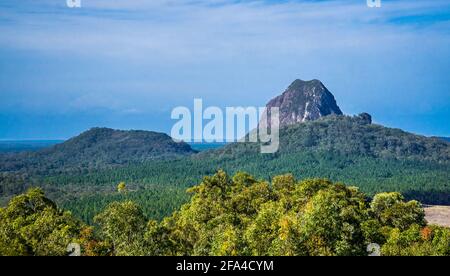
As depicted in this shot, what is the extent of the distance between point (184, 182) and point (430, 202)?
134ft

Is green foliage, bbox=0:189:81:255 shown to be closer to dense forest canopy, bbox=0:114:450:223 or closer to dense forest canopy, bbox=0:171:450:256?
dense forest canopy, bbox=0:171:450:256

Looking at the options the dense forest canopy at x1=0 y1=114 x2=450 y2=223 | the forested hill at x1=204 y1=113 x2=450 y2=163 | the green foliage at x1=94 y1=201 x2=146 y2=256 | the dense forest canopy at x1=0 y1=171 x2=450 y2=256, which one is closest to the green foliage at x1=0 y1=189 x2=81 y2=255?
the dense forest canopy at x1=0 y1=171 x2=450 y2=256

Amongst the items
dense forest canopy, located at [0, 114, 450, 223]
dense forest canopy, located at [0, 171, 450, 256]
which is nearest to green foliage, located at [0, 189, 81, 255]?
dense forest canopy, located at [0, 171, 450, 256]

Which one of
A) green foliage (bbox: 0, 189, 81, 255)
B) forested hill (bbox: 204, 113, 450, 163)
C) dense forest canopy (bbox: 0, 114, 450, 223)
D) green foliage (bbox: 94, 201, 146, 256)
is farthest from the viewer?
forested hill (bbox: 204, 113, 450, 163)

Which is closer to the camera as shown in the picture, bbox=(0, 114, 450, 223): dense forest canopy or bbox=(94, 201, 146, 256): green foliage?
bbox=(94, 201, 146, 256): green foliage

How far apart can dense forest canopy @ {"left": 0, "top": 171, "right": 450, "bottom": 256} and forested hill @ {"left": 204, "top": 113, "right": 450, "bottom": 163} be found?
11166 centimetres

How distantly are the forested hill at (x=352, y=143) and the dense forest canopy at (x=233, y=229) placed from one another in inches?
4396

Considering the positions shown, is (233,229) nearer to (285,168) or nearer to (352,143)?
(285,168)

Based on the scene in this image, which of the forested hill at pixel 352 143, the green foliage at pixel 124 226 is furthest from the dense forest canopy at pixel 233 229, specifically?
the forested hill at pixel 352 143

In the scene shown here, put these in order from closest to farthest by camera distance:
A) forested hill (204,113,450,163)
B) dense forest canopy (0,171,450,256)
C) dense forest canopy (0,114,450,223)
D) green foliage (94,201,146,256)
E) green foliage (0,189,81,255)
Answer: dense forest canopy (0,171,450,256)
green foliage (0,189,81,255)
green foliage (94,201,146,256)
dense forest canopy (0,114,450,223)
forested hill (204,113,450,163)

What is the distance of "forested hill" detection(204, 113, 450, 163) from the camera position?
155 m
